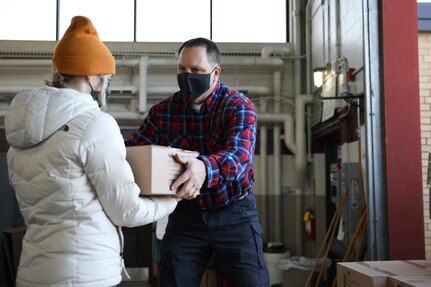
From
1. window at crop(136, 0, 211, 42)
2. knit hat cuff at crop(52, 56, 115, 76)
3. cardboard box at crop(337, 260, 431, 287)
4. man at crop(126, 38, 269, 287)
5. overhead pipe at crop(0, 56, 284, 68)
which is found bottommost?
cardboard box at crop(337, 260, 431, 287)

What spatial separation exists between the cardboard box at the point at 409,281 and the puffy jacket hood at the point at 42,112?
60.0 inches

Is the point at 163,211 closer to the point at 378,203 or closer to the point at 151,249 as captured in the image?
the point at 378,203

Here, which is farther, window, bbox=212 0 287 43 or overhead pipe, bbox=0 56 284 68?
window, bbox=212 0 287 43

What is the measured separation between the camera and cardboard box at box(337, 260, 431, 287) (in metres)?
2.35

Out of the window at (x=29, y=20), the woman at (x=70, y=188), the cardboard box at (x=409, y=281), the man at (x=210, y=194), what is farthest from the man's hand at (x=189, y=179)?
the window at (x=29, y=20)

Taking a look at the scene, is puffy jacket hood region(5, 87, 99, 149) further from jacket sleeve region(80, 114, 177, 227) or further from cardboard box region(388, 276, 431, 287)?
cardboard box region(388, 276, 431, 287)

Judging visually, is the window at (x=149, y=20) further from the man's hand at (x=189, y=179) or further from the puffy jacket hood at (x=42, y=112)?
the puffy jacket hood at (x=42, y=112)

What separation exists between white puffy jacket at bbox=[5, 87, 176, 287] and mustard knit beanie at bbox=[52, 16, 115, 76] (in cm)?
12

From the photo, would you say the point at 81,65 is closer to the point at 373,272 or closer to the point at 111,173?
the point at 111,173

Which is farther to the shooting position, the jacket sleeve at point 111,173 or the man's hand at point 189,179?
the man's hand at point 189,179

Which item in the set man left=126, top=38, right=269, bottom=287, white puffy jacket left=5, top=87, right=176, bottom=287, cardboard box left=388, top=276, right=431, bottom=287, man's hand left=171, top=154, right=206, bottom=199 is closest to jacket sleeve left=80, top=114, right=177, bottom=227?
white puffy jacket left=5, top=87, right=176, bottom=287

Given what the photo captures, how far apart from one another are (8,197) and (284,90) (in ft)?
12.6

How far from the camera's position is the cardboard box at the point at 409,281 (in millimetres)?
2156

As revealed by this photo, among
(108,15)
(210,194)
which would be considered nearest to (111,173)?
(210,194)
